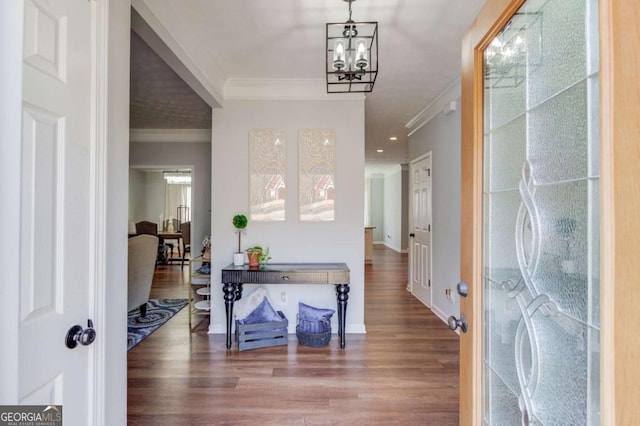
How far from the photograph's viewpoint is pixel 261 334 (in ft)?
9.77

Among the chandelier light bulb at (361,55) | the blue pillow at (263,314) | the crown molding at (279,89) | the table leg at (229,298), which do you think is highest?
the crown molding at (279,89)

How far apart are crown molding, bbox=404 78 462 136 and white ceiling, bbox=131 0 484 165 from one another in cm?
8

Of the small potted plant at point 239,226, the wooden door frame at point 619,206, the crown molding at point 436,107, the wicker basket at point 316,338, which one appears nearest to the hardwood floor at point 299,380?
the wicker basket at point 316,338

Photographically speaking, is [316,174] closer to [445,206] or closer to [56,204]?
[445,206]

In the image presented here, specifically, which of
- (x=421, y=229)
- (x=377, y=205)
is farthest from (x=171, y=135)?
(x=377, y=205)

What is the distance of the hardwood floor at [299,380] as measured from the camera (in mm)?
1987

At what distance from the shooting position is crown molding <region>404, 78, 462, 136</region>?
3.35 m

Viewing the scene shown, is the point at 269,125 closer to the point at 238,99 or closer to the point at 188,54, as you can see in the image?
the point at 238,99

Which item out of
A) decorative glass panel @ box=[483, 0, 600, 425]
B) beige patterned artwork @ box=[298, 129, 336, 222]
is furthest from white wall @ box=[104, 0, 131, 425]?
beige patterned artwork @ box=[298, 129, 336, 222]

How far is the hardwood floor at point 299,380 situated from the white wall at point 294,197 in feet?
1.73

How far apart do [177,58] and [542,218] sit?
2.42 m

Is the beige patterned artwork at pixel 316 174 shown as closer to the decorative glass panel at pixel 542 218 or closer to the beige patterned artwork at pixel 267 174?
the beige patterned artwork at pixel 267 174

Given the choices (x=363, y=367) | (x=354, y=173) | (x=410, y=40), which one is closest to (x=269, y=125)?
(x=354, y=173)

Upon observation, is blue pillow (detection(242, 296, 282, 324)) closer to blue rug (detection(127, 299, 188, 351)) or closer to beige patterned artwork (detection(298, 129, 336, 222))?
beige patterned artwork (detection(298, 129, 336, 222))
